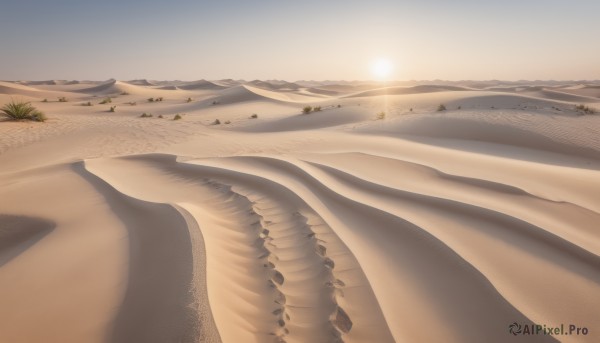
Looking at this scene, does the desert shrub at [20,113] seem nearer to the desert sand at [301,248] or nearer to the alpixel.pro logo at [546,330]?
the desert sand at [301,248]

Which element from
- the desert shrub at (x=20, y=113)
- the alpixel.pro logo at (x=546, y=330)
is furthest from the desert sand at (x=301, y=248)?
the desert shrub at (x=20, y=113)

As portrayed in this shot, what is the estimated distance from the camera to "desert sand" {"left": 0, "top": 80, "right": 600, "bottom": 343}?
1.82 meters

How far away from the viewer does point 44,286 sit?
86.6 inches

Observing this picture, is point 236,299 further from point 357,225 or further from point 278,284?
point 357,225

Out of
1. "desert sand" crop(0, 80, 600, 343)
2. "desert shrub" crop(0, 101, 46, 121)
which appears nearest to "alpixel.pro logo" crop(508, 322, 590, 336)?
"desert sand" crop(0, 80, 600, 343)

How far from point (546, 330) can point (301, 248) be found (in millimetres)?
1667

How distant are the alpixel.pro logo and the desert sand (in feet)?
0.11

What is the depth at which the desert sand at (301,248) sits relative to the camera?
5.98 ft

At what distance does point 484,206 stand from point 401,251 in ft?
3.97

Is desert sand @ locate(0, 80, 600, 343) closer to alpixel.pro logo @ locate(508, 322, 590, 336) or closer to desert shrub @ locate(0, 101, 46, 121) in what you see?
alpixel.pro logo @ locate(508, 322, 590, 336)

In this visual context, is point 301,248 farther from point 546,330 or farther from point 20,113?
point 20,113

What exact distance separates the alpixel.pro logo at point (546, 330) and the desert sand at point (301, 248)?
0.11ft

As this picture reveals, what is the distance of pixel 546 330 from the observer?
1.73m

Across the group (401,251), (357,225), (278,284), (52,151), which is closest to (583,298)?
(401,251)
